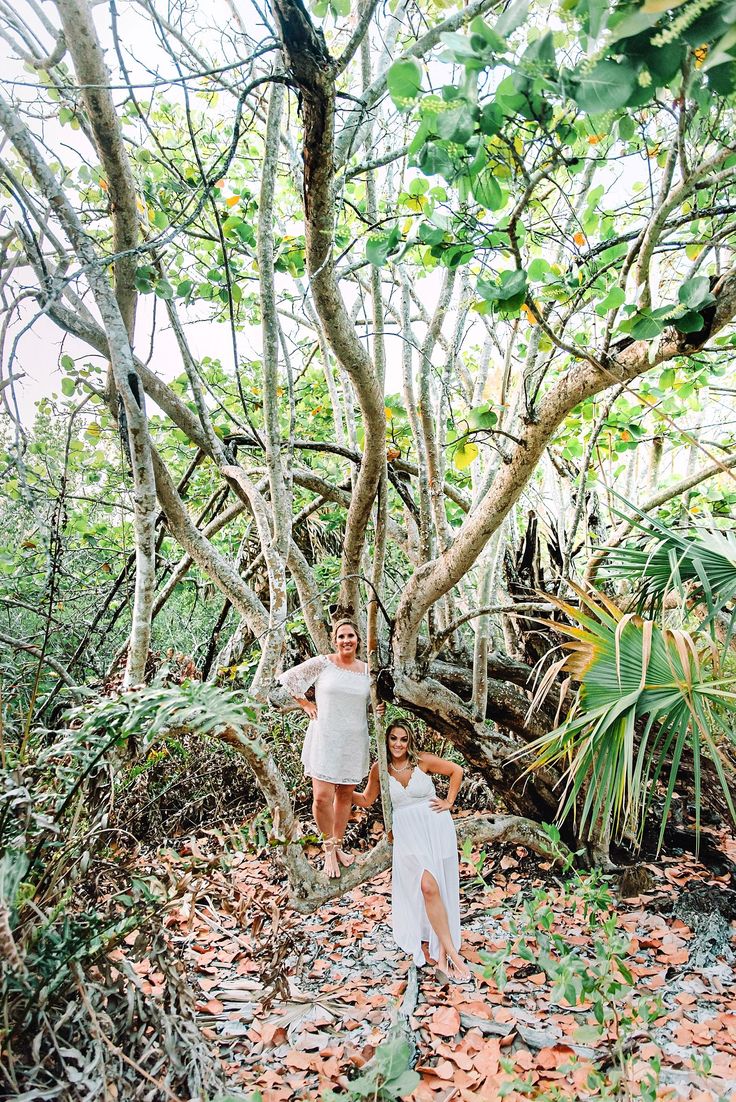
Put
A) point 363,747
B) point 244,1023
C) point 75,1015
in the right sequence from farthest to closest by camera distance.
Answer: point 363,747 < point 244,1023 < point 75,1015

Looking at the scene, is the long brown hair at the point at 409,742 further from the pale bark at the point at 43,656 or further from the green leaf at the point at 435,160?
the green leaf at the point at 435,160

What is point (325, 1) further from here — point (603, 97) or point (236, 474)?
point (236, 474)

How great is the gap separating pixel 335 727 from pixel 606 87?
10.4ft

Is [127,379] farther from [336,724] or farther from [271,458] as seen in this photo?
[336,724]

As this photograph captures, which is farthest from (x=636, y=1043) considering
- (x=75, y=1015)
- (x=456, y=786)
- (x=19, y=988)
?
(x=19, y=988)

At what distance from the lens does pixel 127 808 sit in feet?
14.8

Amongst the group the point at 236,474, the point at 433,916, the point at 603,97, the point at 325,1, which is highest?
the point at 325,1

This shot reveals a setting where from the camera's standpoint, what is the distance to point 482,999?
10.2 ft

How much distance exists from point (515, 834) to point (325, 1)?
4427mm

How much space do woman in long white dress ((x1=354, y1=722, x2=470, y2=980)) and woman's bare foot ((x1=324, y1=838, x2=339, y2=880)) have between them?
11.3 inches

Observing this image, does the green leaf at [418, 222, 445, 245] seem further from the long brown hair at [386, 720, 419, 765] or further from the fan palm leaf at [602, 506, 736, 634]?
the long brown hair at [386, 720, 419, 765]

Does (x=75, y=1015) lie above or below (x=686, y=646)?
below

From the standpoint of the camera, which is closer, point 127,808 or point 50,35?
point 50,35

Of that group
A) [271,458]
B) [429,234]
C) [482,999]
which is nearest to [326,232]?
[429,234]
